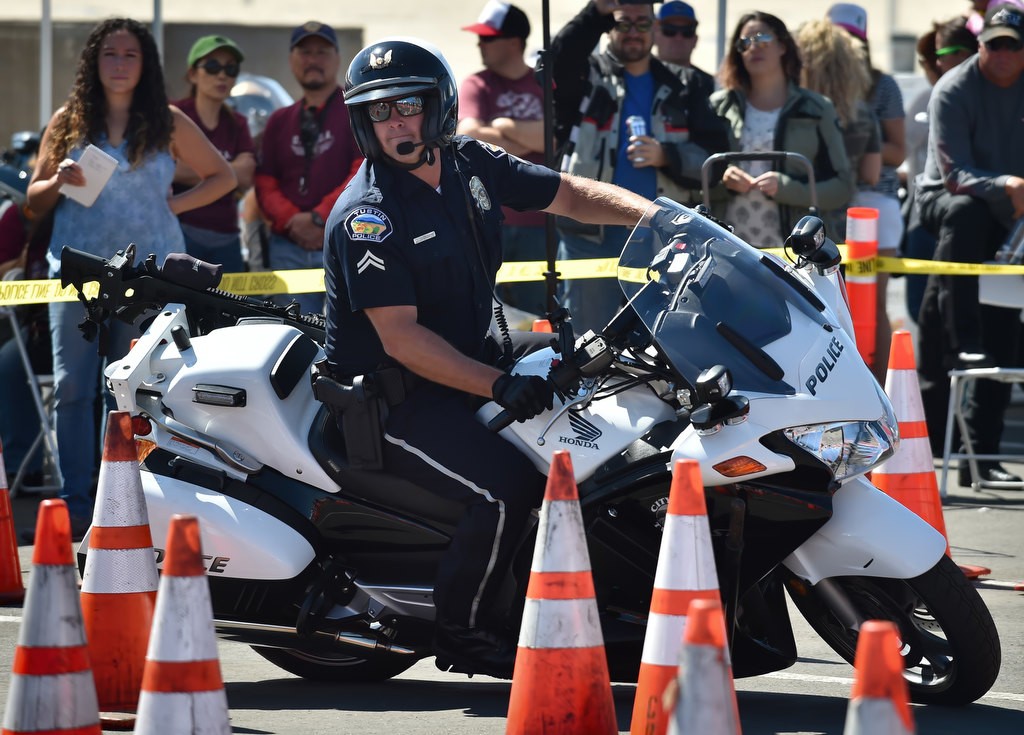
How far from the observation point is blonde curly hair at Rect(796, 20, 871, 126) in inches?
367

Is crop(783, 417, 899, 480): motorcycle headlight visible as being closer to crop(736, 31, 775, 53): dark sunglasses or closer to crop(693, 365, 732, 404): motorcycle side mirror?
crop(693, 365, 732, 404): motorcycle side mirror

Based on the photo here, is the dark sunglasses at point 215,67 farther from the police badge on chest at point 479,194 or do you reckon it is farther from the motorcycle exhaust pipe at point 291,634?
the motorcycle exhaust pipe at point 291,634

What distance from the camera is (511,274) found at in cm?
809

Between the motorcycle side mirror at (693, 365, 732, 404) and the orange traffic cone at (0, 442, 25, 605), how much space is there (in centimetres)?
317

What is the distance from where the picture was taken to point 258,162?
972 cm

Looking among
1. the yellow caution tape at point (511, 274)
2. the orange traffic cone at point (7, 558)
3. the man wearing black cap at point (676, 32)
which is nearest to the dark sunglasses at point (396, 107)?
the orange traffic cone at point (7, 558)

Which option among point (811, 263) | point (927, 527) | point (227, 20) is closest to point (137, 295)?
point (811, 263)

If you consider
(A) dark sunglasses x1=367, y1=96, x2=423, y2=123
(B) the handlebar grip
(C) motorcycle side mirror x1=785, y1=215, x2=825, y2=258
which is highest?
(A) dark sunglasses x1=367, y1=96, x2=423, y2=123

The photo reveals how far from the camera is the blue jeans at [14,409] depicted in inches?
350

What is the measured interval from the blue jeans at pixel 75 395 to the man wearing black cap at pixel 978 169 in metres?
4.12

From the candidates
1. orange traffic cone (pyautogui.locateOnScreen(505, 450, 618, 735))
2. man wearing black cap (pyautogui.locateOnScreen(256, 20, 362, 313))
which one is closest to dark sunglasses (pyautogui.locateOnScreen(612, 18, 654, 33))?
man wearing black cap (pyautogui.locateOnScreen(256, 20, 362, 313))

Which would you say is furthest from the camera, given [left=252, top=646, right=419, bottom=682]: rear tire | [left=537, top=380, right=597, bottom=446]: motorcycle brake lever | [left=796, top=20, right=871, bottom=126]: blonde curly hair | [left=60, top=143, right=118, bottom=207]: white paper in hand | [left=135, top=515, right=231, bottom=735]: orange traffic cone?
[left=796, top=20, right=871, bottom=126]: blonde curly hair

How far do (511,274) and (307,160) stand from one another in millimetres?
→ 1590

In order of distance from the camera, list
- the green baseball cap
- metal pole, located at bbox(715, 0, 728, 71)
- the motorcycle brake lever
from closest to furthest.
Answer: the motorcycle brake lever < the green baseball cap < metal pole, located at bbox(715, 0, 728, 71)
